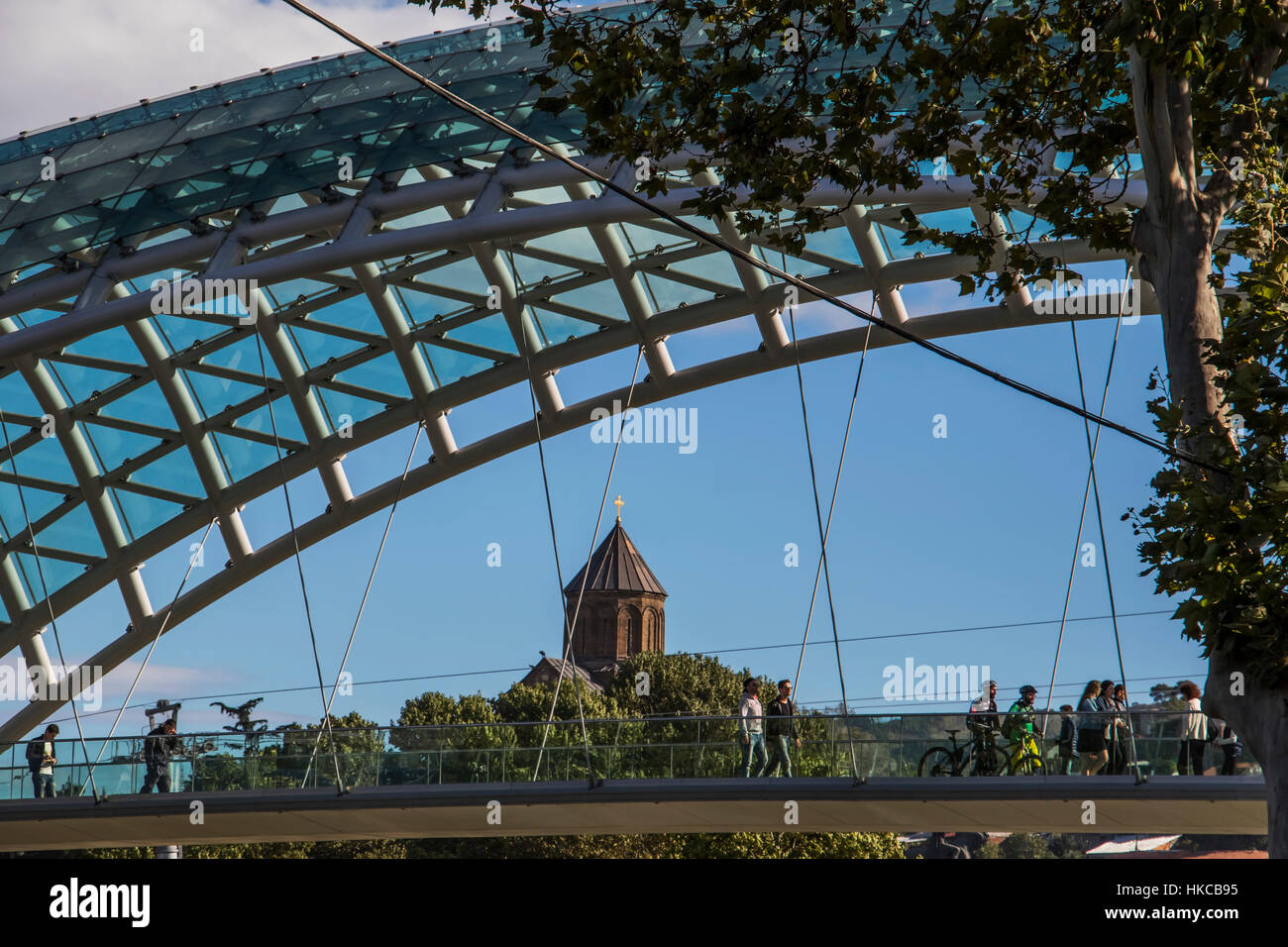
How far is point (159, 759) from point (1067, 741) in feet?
48.1

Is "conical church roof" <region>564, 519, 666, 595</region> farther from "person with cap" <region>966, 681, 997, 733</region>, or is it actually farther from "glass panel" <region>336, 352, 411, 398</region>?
"person with cap" <region>966, 681, 997, 733</region>

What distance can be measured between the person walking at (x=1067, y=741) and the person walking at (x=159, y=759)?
46.6ft

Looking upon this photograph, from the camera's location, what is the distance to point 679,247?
2697 centimetres

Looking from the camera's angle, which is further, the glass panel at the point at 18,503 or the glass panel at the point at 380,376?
the glass panel at the point at 18,503

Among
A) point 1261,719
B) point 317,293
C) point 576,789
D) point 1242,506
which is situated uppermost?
point 317,293

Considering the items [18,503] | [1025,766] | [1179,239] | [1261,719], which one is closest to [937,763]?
[1025,766]

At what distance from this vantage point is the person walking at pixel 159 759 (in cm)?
2431

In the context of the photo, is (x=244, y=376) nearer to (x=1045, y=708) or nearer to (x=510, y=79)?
(x=510, y=79)

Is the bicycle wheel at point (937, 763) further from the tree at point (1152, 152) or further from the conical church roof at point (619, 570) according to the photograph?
the conical church roof at point (619, 570)

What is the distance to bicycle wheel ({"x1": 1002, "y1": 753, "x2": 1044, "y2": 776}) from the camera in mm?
19062

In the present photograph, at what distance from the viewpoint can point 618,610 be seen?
137125mm

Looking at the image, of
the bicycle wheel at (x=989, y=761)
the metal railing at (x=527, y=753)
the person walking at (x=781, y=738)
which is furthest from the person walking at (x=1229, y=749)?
the person walking at (x=781, y=738)

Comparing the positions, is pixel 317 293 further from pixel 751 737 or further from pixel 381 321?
pixel 751 737
